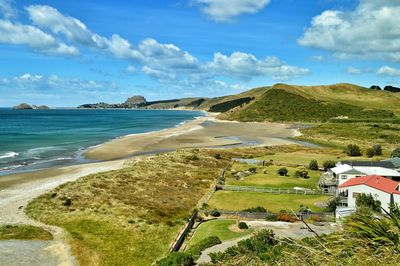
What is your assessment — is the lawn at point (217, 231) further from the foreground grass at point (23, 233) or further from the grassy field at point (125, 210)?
the foreground grass at point (23, 233)

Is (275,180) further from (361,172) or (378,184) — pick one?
(378,184)

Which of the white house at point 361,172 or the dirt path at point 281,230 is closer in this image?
Answer: the dirt path at point 281,230

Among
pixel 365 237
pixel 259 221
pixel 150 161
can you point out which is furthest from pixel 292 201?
pixel 365 237

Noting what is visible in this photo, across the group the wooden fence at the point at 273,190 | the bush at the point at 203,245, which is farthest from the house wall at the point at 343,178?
the bush at the point at 203,245

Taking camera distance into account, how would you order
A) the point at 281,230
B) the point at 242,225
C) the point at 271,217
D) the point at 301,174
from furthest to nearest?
the point at 301,174
the point at 271,217
the point at 242,225
the point at 281,230

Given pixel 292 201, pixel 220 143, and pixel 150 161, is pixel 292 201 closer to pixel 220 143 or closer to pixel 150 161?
pixel 150 161

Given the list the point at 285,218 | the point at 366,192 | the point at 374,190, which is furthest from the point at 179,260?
the point at 374,190
